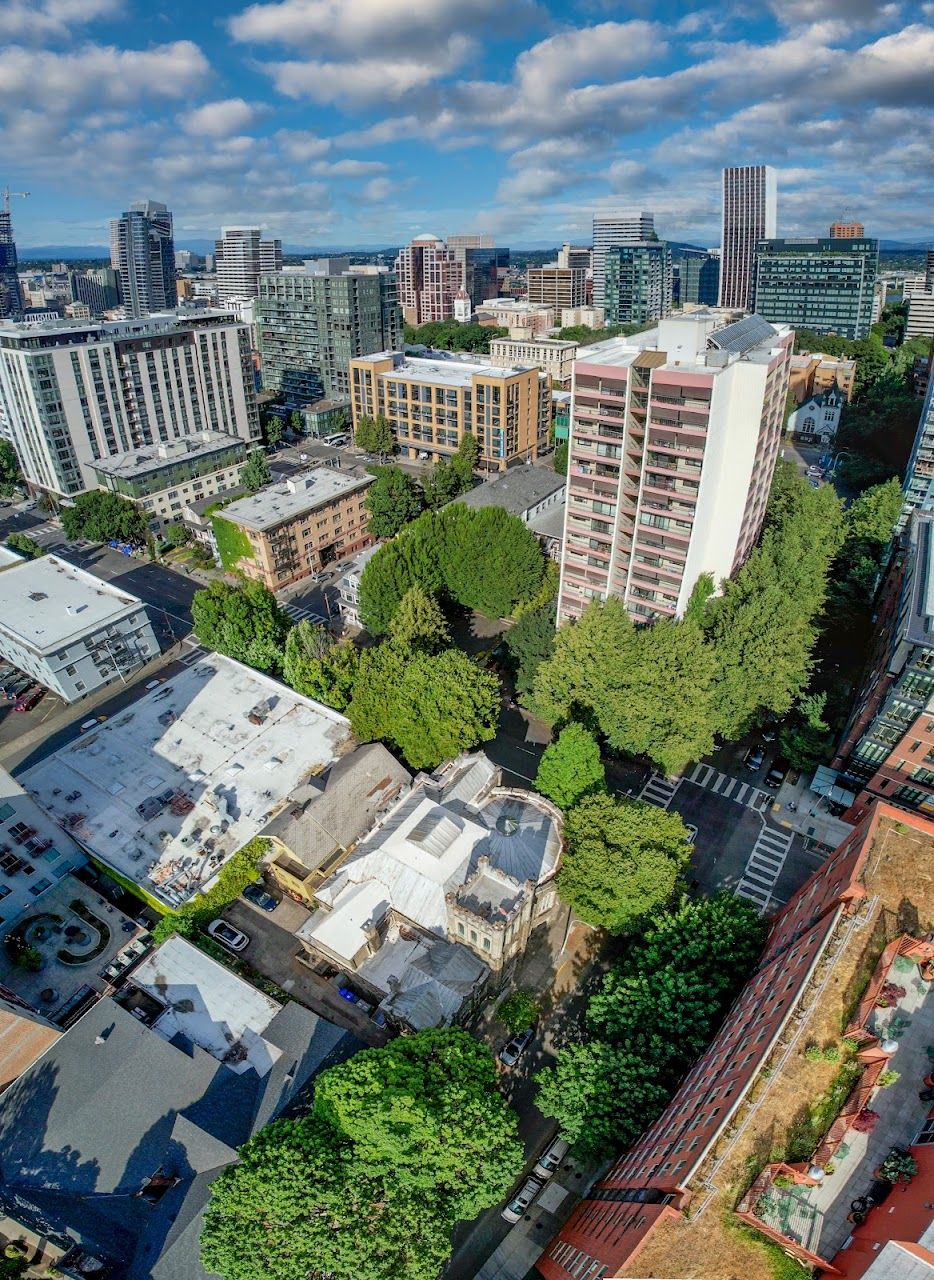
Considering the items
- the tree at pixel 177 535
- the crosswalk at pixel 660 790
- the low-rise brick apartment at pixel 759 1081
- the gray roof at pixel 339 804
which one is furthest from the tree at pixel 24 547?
the low-rise brick apartment at pixel 759 1081

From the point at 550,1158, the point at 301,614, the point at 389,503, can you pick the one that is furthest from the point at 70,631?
the point at 550,1158

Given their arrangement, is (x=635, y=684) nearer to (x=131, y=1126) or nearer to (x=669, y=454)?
(x=669, y=454)

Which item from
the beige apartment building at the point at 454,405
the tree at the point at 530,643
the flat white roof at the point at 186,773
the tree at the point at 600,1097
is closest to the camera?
the tree at the point at 600,1097

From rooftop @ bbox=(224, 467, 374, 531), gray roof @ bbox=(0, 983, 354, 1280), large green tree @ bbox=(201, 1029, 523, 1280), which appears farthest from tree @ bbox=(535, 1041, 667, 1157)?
rooftop @ bbox=(224, 467, 374, 531)

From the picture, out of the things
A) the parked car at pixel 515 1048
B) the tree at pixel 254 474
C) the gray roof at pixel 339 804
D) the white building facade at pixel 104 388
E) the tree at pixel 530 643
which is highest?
the white building facade at pixel 104 388

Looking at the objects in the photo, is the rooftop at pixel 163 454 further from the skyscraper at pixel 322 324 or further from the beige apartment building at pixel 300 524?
the skyscraper at pixel 322 324

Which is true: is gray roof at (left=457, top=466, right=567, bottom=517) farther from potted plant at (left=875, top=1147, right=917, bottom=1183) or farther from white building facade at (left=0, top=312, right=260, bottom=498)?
potted plant at (left=875, top=1147, right=917, bottom=1183)
